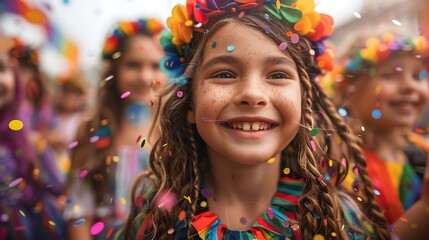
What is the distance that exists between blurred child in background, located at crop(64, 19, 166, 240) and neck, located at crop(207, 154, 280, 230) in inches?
33.8

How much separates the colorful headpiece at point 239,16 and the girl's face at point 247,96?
61 mm

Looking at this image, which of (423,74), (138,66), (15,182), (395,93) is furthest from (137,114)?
(423,74)

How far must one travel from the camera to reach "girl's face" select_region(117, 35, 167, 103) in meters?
2.38

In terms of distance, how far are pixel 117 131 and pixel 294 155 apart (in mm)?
1278

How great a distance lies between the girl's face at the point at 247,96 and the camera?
130 centimetres

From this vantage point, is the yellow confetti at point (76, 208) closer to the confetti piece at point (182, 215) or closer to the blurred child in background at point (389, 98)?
the confetti piece at point (182, 215)

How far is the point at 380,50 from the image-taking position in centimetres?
206

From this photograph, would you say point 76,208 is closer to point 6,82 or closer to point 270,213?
point 6,82

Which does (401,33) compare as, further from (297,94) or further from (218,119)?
(218,119)

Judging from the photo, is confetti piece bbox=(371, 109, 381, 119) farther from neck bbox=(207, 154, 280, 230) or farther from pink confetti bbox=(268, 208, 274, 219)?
pink confetti bbox=(268, 208, 274, 219)

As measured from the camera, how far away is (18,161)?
7.52 ft

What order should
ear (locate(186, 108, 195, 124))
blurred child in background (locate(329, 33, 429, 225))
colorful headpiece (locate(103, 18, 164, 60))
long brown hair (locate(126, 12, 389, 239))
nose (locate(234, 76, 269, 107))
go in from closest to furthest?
nose (locate(234, 76, 269, 107)) → long brown hair (locate(126, 12, 389, 239)) → ear (locate(186, 108, 195, 124)) → blurred child in background (locate(329, 33, 429, 225)) → colorful headpiece (locate(103, 18, 164, 60))

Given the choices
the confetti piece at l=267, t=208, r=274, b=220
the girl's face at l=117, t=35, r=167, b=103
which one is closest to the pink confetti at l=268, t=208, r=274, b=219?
the confetti piece at l=267, t=208, r=274, b=220

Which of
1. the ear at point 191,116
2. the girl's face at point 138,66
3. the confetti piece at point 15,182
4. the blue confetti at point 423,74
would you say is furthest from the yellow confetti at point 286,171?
the confetti piece at point 15,182
